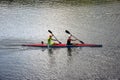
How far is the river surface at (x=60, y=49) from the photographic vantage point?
32.8 metres

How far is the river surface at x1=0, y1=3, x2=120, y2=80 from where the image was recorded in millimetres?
32812

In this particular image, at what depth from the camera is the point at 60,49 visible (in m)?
39.8

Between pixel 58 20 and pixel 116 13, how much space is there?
39.7ft

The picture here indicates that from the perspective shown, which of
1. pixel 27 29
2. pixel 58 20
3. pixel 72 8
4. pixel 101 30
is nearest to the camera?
pixel 101 30

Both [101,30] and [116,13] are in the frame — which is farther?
[116,13]

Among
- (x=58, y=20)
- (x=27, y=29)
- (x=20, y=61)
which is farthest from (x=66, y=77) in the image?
(x=58, y=20)

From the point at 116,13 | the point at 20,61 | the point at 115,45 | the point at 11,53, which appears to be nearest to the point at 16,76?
the point at 20,61

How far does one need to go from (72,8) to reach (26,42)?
32.1m

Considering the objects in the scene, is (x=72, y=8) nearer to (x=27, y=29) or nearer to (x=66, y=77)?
(x=27, y=29)

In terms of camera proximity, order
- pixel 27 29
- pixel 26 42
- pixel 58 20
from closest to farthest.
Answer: pixel 26 42 → pixel 27 29 → pixel 58 20

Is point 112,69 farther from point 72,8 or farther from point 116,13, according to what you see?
point 72,8

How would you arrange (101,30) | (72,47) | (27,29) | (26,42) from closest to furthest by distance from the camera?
(72,47) < (26,42) < (101,30) < (27,29)

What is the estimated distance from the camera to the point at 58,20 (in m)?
61.6

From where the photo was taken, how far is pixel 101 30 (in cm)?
4981
